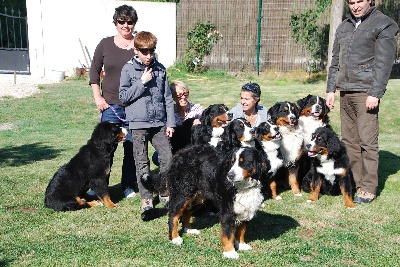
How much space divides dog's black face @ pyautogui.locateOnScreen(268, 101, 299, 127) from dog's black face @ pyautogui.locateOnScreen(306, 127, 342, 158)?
1.42 feet

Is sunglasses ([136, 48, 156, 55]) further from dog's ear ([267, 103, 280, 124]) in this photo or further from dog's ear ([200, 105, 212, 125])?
dog's ear ([267, 103, 280, 124])

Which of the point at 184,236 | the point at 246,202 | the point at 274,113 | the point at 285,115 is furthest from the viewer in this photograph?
the point at 274,113

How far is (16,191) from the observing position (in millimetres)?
6039

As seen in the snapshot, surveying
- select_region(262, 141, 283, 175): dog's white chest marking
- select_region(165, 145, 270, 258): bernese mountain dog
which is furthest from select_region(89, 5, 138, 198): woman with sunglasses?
select_region(262, 141, 283, 175): dog's white chest marking

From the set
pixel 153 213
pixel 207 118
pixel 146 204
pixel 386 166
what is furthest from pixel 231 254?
pixel 386 166

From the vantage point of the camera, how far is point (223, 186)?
398cm

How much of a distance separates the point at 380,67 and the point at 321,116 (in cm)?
108

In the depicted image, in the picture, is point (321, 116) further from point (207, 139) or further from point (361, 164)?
point (207, 139)

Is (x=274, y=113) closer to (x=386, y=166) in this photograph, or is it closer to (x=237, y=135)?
(x=237, y=135)

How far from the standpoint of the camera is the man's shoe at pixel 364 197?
5617 mm

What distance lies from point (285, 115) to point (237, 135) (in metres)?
0.94

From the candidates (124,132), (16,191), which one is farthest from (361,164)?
(16,191)

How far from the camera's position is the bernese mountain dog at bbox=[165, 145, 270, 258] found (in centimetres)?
387

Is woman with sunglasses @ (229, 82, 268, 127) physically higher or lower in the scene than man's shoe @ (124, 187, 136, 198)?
higher
